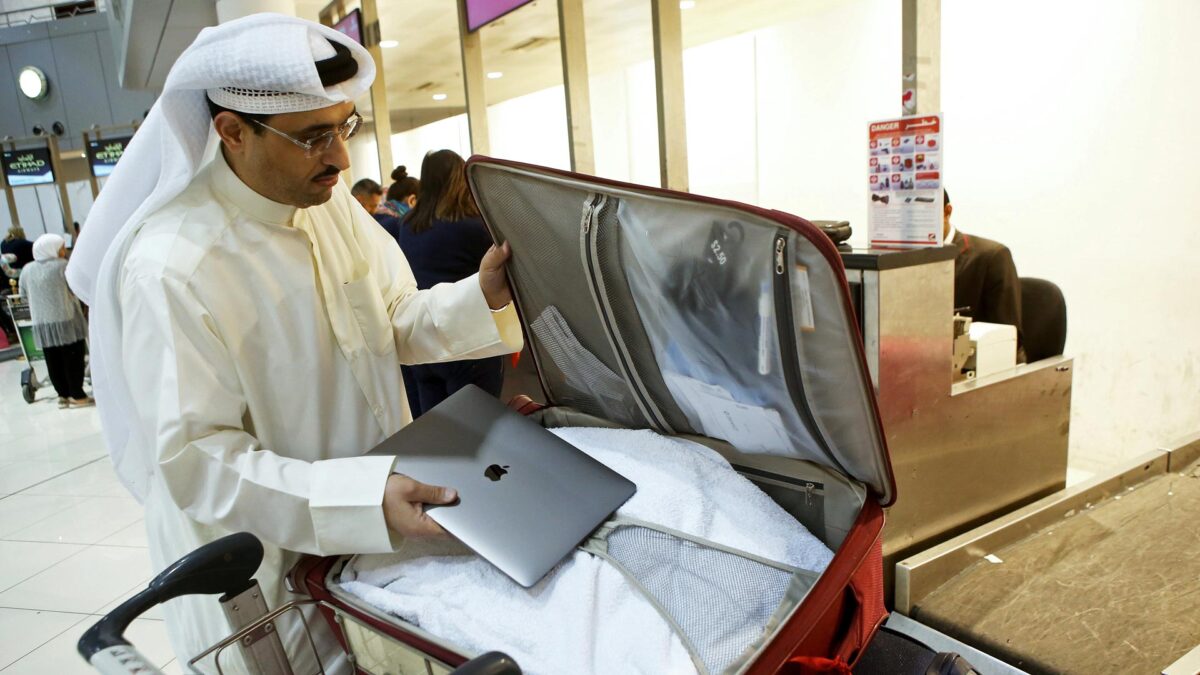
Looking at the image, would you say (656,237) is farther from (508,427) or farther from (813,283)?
(508,427)

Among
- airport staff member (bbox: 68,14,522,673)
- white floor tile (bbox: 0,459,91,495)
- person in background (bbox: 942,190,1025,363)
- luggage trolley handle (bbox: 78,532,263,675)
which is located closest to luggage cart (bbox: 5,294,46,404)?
white floor tile (bbox: 0,459,91,495)

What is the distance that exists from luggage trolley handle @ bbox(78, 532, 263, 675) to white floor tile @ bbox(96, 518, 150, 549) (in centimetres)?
368

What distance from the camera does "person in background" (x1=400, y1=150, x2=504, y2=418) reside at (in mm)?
3508

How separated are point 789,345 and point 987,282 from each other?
2.90 m

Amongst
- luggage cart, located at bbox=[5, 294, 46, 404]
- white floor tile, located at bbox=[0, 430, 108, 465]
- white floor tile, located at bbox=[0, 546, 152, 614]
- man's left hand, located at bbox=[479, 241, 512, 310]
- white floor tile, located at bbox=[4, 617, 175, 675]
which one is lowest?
white floor tile, located at bbox=[0, 430, 108, 465]

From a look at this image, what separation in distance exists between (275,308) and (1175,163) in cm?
392

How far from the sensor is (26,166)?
45.9ft

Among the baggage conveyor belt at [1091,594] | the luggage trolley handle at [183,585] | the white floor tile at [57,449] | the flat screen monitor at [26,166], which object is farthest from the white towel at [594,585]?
the flat screen monitor at [26,166]

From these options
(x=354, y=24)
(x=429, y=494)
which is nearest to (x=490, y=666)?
(x=429, y=494)

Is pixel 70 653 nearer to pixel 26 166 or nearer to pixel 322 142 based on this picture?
pixel 322 142

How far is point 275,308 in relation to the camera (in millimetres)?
1236

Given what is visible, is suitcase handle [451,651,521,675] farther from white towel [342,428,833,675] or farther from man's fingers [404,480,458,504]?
man's fingers [404,480,458,504]

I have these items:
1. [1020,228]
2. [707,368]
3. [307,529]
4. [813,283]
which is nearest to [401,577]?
[307,529]

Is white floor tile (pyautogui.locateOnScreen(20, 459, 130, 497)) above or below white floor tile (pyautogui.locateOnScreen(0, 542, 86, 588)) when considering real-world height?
below
